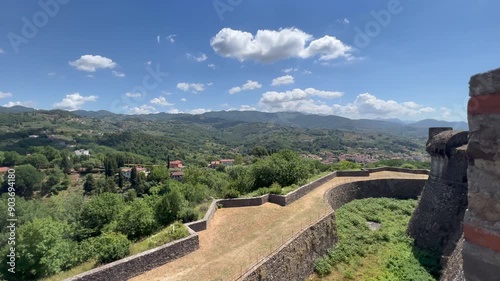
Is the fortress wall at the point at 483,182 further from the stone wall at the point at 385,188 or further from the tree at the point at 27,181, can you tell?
the tree at the point at 27,181

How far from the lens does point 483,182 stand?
3145 millimetres

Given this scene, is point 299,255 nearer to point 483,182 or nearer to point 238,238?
point 238,238

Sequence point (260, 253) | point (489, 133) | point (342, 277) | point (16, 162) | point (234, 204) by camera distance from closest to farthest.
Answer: point (489, 133)
point (260, 253)
point (342, 277)
point (234, 204)
point (16, 162)

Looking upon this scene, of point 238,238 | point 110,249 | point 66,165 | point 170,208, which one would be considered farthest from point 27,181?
point 238,238

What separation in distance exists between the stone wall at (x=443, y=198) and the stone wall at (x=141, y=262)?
49.5ft

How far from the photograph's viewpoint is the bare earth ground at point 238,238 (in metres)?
12.7

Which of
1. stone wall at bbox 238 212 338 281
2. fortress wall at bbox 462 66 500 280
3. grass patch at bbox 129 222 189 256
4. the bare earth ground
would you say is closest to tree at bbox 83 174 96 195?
the bare earth ground

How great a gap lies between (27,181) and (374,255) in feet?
317

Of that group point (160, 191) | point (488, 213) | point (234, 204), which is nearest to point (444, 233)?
point (234, 204)

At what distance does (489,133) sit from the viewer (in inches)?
119

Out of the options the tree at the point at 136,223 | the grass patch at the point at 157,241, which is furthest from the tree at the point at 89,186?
the grass patch at the point at 157,241

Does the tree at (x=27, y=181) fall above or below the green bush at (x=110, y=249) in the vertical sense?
below

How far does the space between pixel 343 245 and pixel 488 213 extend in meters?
17.8

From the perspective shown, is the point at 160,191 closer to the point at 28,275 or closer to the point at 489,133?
the point at 28,275
